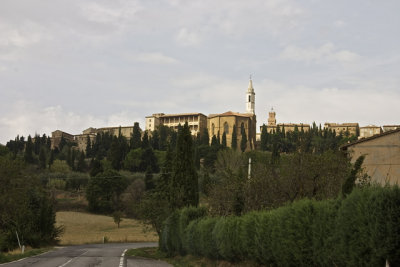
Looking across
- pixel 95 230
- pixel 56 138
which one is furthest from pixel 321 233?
pixel 56 138

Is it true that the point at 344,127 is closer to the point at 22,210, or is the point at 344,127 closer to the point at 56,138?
the point at 56,138

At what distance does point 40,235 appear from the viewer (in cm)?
3716

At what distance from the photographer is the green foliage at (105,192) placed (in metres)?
80.7

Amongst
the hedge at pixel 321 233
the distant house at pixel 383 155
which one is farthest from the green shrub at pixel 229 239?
the distant house at pixel 383 155

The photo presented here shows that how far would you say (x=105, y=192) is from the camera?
82.9 m

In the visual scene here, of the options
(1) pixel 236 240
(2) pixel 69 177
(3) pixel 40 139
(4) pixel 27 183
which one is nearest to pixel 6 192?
(4) pixel 27 183

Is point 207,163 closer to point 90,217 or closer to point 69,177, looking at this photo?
point 69,177

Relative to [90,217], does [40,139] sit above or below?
above

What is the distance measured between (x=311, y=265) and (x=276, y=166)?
13744 millimetres

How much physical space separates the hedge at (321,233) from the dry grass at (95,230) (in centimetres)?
3240

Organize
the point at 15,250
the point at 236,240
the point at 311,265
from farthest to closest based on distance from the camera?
the point at 15,250, the point at 236,240, the point at 311,265

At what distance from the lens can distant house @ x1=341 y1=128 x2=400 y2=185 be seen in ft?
76.2

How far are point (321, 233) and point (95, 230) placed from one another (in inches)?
2214

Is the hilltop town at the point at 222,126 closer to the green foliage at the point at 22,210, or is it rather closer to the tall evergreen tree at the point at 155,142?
the tall evergreen tree at the point at 155,142
